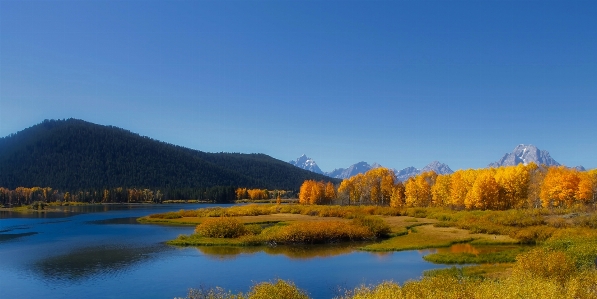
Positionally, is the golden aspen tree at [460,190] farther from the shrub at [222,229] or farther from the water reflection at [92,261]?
the water reflection at [92,261]

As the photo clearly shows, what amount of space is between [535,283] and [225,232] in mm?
47041

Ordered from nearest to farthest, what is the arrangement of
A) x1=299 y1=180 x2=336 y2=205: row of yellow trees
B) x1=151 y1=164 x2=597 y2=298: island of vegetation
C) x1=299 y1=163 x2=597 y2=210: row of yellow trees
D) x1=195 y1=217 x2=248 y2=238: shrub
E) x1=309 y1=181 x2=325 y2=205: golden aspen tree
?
x1=151 y1=164 x2=597 y2=298: island of vegetation < x1=195 y1=217 x2=248 y2=238: shrub < x1=299 y1=163 x2=597 y2=210: row of yellow trees < x1=309 y1=181 x2=325 y2=205: golden aspen tree < x1=299 y1=180 x2=336 y2=205: row of yellow trees

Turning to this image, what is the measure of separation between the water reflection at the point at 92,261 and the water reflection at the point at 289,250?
676 cm

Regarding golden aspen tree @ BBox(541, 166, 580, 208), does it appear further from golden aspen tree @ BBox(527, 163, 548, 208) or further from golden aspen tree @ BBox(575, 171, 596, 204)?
golden aspen tree @ BBox(527, 163, 548, 208)

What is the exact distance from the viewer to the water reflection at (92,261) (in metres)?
38.0

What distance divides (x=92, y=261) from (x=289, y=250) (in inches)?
845

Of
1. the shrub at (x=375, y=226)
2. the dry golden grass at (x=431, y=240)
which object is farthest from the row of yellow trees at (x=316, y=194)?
the shrub at (x=375, y=226)

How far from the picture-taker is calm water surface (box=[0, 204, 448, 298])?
32.0m

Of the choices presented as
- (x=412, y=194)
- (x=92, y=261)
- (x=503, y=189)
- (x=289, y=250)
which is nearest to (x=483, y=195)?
(x=503, y=189)

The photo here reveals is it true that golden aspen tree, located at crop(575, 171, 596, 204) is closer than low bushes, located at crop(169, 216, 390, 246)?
No

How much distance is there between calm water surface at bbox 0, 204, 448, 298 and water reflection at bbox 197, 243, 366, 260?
109 mm

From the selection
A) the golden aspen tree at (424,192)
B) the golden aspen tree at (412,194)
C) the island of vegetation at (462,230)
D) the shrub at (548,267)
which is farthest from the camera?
the golden aspen tree at (412,194)

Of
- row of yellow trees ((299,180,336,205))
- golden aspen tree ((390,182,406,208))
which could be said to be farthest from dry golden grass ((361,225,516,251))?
row of yellow trees ((299,180,336,205))

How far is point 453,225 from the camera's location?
73.6 meters
